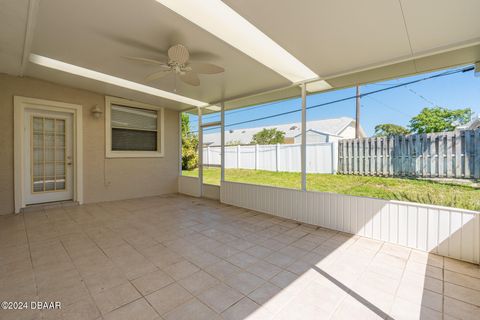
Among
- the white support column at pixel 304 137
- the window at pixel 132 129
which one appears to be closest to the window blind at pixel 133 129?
the window at pixel 132 129

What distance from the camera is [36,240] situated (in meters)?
2.76

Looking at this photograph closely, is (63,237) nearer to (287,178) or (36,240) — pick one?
(36,240)

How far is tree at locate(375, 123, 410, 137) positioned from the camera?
10.0ft

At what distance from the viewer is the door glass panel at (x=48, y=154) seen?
422 centimetres

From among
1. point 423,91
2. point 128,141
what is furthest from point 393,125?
point 128,141

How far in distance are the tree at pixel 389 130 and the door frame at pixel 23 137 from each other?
5.57 metres

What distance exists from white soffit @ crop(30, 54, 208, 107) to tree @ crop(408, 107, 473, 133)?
14.0ft

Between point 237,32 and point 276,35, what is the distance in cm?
43

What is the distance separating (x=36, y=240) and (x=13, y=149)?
7.06 ft

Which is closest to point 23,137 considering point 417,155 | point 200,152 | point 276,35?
point 200,152

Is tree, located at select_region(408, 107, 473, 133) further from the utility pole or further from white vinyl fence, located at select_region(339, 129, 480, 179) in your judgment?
the utility pole

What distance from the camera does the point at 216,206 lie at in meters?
4.74

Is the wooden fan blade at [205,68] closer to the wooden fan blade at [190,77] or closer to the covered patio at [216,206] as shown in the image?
the covered patio at [216,206]

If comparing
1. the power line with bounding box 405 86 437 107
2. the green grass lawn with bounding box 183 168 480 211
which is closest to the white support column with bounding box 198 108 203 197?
the green grass lawn with bounding box 183 168 480 211
